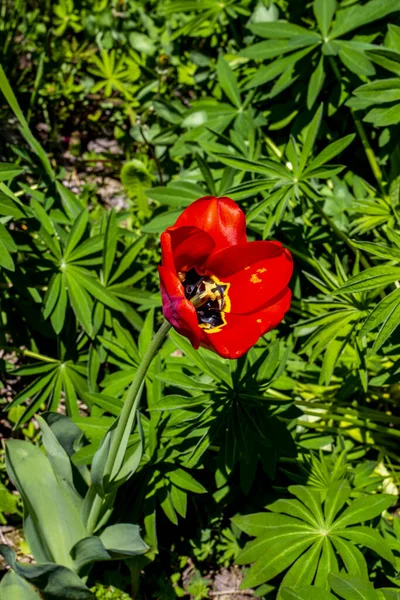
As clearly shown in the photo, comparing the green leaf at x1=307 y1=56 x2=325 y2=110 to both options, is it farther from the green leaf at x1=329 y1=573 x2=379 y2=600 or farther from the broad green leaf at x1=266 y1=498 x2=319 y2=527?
the green leaf at x1=329 y1=573 x2=379 y2=600

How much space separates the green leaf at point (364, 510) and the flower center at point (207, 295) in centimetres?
74

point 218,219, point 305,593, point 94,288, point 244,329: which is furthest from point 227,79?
point 305,593

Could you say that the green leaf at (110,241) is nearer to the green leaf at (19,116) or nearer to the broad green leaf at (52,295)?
the broad green leaf at (52,295)

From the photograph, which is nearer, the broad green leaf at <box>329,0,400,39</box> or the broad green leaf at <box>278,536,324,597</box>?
the broad green leaf at <box>278,536,324,597</box>

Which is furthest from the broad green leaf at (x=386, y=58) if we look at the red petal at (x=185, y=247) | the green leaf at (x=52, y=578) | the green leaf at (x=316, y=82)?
the green leaf at (x=52, y=578)

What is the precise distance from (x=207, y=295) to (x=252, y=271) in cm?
11

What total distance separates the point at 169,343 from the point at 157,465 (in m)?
0.40

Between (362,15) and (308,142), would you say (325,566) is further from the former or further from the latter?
(362,15)

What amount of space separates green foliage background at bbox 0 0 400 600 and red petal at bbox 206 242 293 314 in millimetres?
333

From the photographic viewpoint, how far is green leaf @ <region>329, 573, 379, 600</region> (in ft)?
5.24

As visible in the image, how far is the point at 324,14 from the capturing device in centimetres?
235

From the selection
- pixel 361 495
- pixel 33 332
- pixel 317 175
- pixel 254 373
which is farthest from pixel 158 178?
pixel 361 495

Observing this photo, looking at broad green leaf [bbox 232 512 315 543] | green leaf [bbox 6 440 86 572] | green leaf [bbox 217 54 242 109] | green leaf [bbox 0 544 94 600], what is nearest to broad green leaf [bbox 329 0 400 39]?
green leaf [bbox 217 54 242 109]

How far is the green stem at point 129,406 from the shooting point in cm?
144
